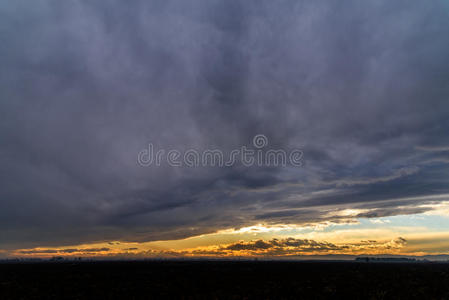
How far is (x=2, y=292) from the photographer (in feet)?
200

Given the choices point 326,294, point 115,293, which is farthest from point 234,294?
point 115,293

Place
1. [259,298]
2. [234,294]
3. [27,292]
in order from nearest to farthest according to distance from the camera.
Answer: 1. [259,298]
2. [234,294]
3. [27,292]

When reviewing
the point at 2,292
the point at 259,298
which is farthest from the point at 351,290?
the point at 2,292

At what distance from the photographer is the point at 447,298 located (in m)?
51.0

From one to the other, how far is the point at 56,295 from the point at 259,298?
38.5 m

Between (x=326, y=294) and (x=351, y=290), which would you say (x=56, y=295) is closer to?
(x=326, y=294)

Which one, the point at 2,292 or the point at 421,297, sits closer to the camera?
the point at 421,297

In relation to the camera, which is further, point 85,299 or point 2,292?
point 2,292

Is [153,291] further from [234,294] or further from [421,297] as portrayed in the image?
[421,297]

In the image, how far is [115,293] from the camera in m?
58.6

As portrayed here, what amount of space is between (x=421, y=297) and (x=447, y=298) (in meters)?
3.83

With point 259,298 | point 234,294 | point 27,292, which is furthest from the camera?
point 27,292

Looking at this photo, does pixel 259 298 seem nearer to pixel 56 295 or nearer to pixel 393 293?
pixel 393 293

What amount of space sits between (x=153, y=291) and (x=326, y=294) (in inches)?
1347
